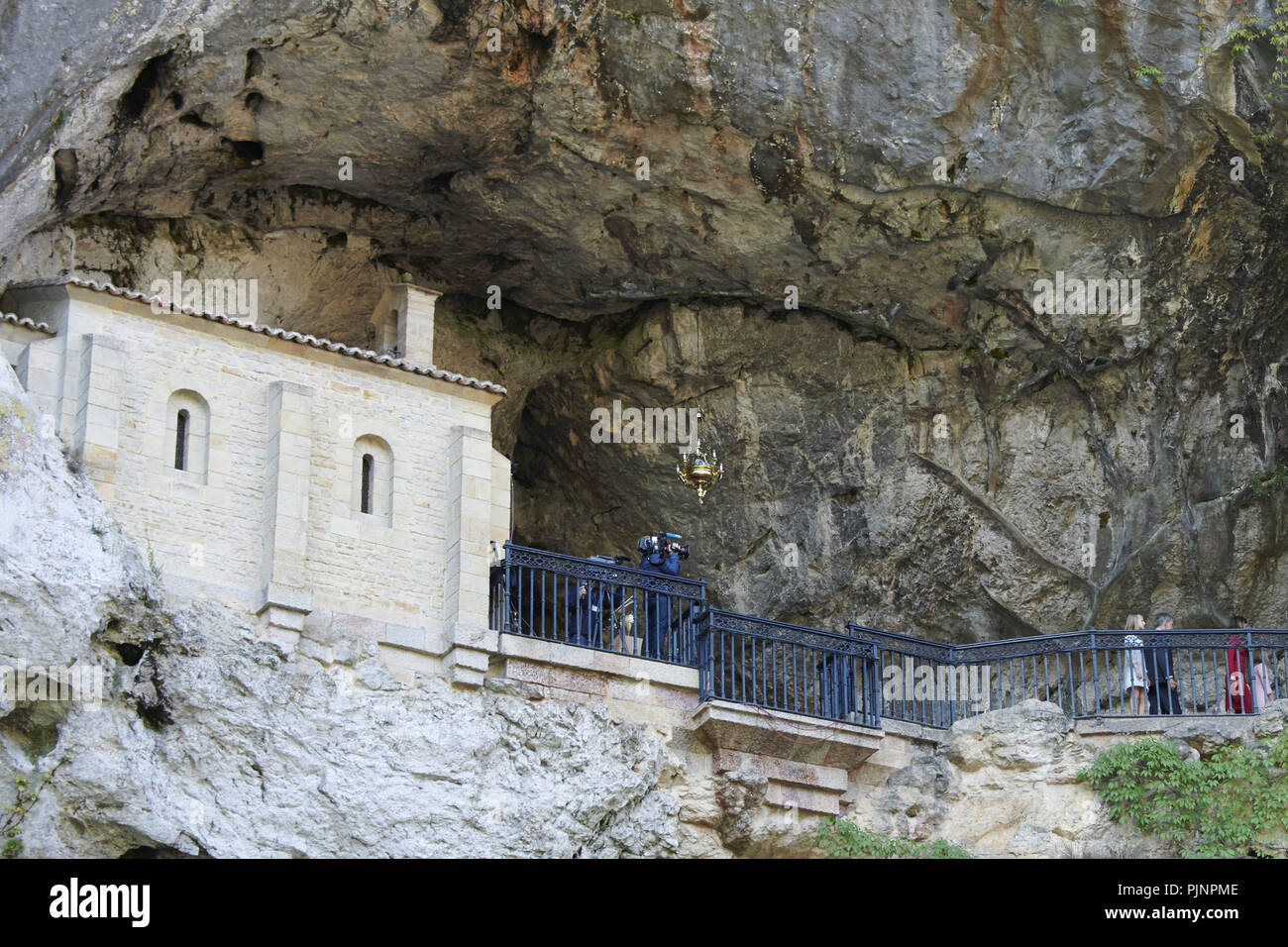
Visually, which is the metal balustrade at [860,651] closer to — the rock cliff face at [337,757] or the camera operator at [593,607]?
the camera operator at [593,607]

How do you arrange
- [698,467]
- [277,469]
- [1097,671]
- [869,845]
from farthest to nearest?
Answer: [698,467] < [1097,671] < [869,845] < [277,469]

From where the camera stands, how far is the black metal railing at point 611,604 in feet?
70.3

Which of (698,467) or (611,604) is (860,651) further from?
(611,604)

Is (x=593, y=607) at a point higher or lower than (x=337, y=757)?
higher

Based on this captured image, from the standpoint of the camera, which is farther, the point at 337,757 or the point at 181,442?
the point at 181,442

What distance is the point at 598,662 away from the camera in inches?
832

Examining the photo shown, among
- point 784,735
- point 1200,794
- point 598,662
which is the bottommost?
point 1200,794

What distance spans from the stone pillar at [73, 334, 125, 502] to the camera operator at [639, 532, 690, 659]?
5597 millimetres

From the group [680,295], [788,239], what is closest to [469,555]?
[680,295]

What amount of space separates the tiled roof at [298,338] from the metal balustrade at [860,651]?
1.95 m

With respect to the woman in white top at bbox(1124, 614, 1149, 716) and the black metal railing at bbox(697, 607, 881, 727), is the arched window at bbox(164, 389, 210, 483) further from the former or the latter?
the woman in white top at bbox(1124, 614, 1149, 716)

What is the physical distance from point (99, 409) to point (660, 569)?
615cm

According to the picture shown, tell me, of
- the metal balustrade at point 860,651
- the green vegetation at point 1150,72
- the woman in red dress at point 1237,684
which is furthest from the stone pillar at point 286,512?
the woman in red dress at point 1237,684
